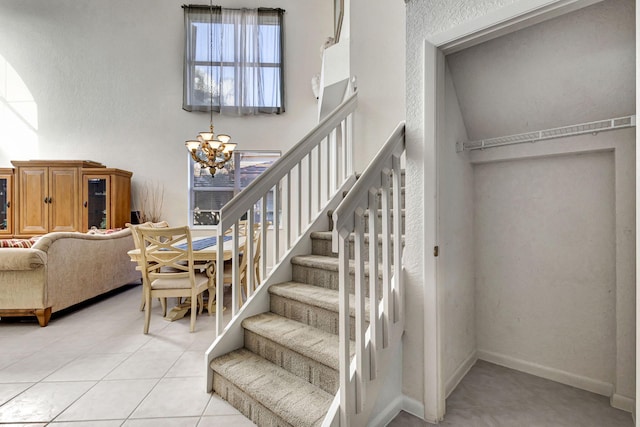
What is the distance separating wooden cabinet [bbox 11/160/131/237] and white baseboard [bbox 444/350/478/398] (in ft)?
16.6

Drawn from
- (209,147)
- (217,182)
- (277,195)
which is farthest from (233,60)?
(277,195)

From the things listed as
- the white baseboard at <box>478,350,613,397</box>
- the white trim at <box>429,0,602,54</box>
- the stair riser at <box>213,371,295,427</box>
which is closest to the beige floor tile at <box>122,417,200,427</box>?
the stair riser at <box>213,371,295,427</box>

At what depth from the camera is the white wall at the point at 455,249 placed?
1.69m

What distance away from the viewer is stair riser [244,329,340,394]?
58.9 inches

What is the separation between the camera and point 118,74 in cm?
524

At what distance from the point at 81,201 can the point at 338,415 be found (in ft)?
17.3

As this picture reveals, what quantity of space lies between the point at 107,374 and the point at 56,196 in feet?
13.4

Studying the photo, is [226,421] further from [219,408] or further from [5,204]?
[5,204]

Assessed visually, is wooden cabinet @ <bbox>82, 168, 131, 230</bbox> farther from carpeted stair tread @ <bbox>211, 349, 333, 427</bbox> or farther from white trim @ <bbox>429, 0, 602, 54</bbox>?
white trim @ <bbox>429, 0, 602, 54</bbox>

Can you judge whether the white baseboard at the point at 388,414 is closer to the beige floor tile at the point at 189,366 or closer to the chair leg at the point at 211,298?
the beige floor tile at the point at 189,366

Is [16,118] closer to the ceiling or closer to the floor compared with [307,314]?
closer to the ceiling

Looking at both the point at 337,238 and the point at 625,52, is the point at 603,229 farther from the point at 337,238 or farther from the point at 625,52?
the point at 337,238

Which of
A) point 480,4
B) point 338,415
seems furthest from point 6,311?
point 480,4

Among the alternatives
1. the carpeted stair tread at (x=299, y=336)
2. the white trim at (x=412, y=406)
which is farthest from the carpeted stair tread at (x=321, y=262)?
the white trim at (x=412, y=406)
